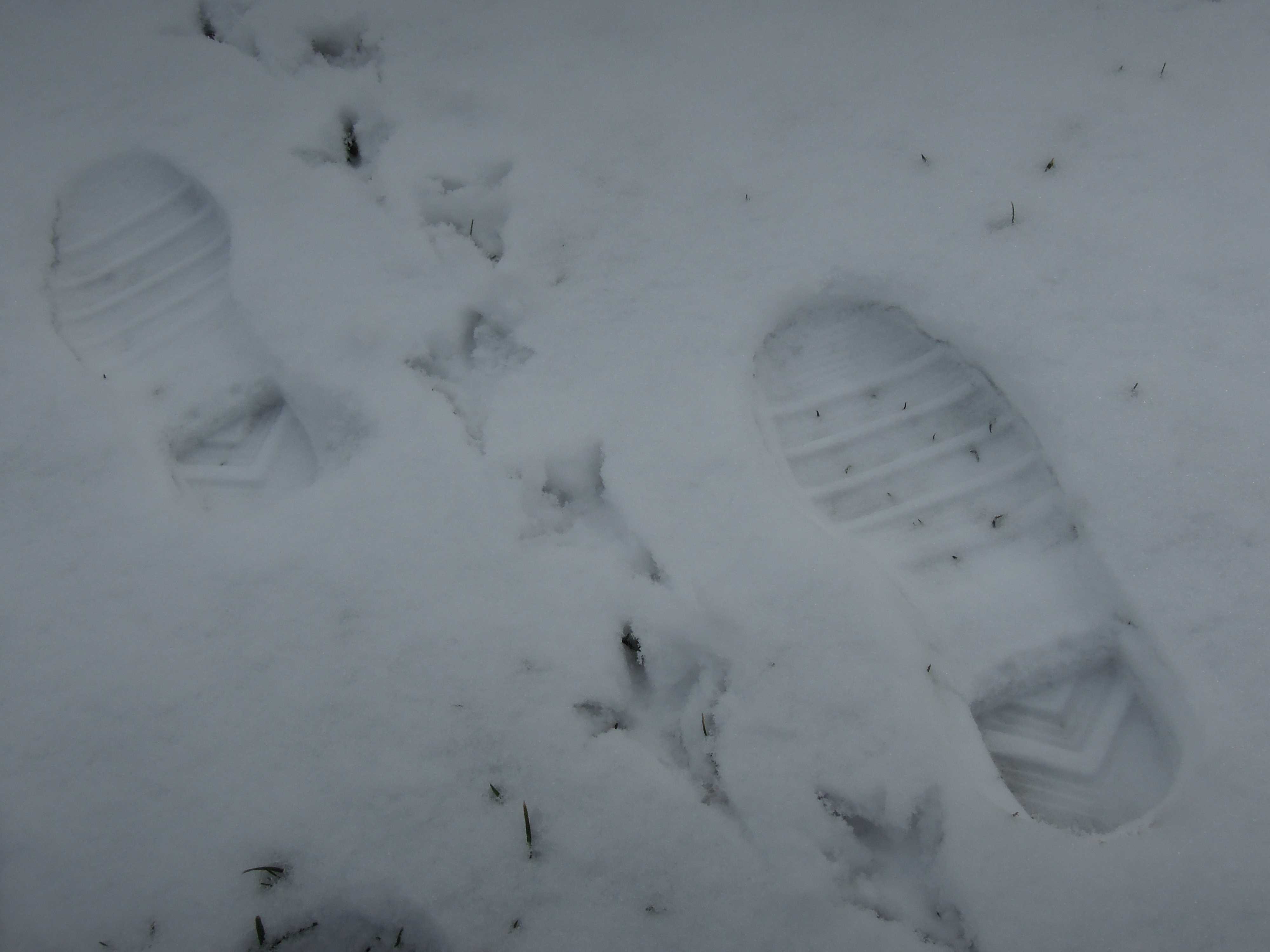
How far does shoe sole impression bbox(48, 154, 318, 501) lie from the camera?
1.75 m

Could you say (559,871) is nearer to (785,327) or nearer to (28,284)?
(785,327)

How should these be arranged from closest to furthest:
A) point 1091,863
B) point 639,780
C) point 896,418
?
point 1091,863, point 639,780, point 896,418

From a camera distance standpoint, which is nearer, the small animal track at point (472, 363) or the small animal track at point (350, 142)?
the small animal track at point (472, 363)

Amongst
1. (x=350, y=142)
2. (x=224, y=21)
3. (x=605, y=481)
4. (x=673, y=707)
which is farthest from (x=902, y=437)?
(x=224, y=21)

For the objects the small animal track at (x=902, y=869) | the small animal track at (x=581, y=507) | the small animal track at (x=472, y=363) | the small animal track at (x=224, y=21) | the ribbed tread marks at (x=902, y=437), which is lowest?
the small animal track at (x=902, y=869)

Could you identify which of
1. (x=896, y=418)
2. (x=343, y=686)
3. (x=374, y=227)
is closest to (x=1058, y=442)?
(x=896, y=418)

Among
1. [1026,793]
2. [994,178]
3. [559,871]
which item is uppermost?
[994,178]

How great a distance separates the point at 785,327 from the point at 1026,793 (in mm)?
1019

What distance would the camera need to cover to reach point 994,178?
1.91 meters

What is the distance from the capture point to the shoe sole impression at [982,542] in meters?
1.42

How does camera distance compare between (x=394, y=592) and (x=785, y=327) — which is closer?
(x=394, y=592)

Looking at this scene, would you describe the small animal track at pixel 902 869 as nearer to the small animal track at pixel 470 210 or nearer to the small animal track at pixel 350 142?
the small animal track at pixel 470 210

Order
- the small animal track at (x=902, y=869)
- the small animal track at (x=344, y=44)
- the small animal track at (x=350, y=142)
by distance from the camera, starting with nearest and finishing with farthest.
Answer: the small animal track at (x=902, y=869)
the small animal track at (x=350, y=142)
the small animal track at (x=344, y=44)

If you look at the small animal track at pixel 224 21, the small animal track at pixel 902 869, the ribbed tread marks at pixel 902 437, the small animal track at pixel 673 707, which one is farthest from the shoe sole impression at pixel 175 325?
the small animal track at pixel 902 869
